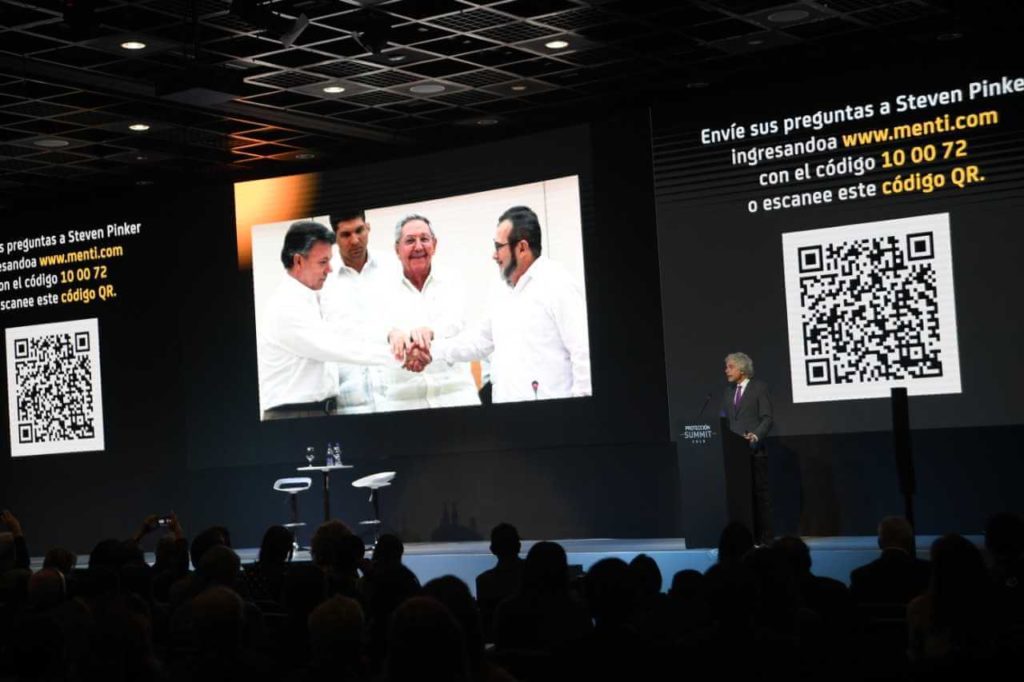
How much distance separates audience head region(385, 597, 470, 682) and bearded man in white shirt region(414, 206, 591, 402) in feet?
29.4

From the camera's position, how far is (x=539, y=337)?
11.5m

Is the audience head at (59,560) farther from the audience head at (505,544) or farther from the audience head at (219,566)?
the audience head at (505,544)

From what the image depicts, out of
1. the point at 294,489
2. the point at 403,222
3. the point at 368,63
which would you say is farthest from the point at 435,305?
the point at 368,63

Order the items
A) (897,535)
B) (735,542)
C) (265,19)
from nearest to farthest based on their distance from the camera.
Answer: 1. (735,542)
2. (897,535)
3. (265,19)

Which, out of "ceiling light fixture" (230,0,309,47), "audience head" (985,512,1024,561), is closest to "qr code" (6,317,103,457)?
"ceiling light fixture" (230,0,309,47)

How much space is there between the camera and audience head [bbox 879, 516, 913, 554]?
208 inches

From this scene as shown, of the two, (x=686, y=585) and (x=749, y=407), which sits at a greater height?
(x=749, y=407)

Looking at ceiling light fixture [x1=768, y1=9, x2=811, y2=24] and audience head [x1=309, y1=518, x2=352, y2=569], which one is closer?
audience head [x1=309, y1=518, x2=352, y2=569]

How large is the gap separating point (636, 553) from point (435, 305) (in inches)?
121

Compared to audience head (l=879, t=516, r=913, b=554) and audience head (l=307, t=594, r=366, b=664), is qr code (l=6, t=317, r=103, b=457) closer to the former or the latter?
audience head (l=879, t=516, r=913, b=554)

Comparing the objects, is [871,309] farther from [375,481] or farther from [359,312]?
[359,312]

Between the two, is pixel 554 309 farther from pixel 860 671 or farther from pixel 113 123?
pixel 860 671

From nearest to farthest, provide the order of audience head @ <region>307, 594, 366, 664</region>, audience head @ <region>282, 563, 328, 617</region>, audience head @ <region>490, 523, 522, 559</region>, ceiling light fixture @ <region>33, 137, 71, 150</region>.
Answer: audience head @ <region>307, 594, 366, 664</region> → audience head @ <region>282, 563, 328, 617</region> → audience head @ <region>490, 523, 522, 559</region> → ceiling light fixture @ <region>33, 137, 71, 150</region>

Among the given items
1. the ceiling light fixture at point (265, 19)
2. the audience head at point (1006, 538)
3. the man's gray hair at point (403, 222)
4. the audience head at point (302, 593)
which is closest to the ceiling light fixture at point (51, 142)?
the man's gray hair at point (403, 222)
